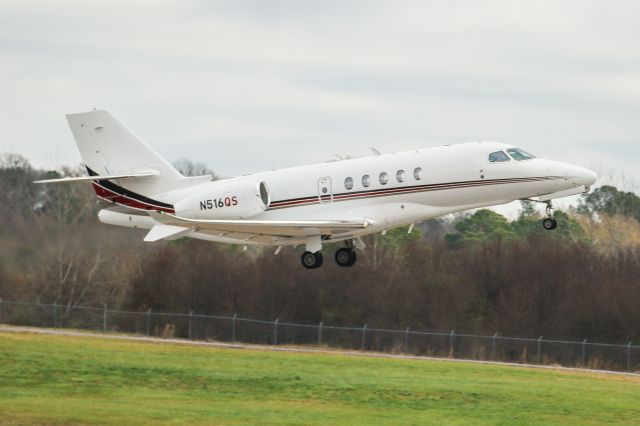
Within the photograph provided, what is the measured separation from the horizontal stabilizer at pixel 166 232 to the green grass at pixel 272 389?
4499mm

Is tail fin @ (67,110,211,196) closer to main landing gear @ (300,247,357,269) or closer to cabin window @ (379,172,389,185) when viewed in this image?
main landing gear @ (300,247,357,269)

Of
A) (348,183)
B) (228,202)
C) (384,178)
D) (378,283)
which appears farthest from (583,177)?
(378,283)

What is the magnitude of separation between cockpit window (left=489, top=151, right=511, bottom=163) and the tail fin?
31.9 ft

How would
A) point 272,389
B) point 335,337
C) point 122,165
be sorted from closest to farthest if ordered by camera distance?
point 272,389, point 122,165, point 335,337

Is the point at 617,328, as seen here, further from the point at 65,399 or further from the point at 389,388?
the point at 65,399

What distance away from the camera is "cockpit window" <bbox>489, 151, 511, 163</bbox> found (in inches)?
1490

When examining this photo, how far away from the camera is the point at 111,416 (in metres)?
34.2

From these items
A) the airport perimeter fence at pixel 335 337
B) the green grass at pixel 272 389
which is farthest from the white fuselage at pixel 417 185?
the airport perimeter fence at pixel 335 337

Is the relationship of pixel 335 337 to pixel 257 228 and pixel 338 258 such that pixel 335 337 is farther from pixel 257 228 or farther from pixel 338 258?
pixel 257 228

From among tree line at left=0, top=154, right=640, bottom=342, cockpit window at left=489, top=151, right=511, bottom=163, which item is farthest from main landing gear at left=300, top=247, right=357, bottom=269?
tree line at left=0, top=154, right=640, bottom=342

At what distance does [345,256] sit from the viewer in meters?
40.3

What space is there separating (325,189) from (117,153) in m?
8.04

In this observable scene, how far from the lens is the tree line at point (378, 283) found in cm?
6481

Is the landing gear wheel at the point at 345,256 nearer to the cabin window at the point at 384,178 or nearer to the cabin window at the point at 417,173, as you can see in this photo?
the cabin window at the point at 384,178
